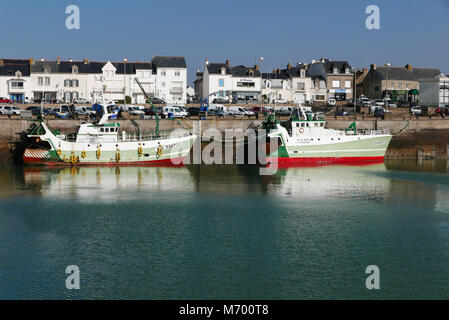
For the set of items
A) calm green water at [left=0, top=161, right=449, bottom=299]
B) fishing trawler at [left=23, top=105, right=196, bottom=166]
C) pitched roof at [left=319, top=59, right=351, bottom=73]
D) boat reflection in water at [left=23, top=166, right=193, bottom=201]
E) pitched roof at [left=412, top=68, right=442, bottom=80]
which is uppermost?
pitched roof at [left=319, top=59, right=351, bottom=73]

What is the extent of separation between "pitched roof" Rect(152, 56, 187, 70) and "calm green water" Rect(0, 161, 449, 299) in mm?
42158

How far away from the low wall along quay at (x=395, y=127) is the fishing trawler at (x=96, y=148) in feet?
16.9

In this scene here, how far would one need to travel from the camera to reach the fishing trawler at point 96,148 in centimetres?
4312

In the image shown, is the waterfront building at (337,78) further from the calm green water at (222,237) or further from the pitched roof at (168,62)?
the calm green water at (222,237)

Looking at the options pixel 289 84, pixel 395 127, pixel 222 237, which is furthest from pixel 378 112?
pixel 222 237

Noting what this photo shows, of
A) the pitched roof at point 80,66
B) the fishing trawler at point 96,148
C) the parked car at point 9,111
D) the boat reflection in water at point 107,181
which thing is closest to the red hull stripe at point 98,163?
the fishing trawler at point 96,148

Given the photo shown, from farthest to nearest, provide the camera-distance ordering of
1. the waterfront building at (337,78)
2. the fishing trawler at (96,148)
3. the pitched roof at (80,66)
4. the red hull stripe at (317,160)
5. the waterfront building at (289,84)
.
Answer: the waterfront building at (337,78)
the waterfront building at (289,84)
the pitched roof at (80,66)
the red hull stripe at (317,160)
the fishing trawler at (96,148)

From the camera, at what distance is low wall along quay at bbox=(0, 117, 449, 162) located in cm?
4966

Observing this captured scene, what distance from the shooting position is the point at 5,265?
19.2 metres

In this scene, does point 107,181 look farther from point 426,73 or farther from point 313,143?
point 426,73

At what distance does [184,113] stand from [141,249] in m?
34.1

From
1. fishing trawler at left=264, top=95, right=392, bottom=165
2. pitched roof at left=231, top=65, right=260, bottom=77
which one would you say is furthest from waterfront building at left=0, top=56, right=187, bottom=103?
fishing trawler at left=264, top=95, right=392, bottom=165

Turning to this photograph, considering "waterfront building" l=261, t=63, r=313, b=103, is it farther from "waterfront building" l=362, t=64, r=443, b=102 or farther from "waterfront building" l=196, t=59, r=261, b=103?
"waterfront building" l=362, t=64, r=443, b=102

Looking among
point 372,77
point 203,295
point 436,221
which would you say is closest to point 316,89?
point 372,77
